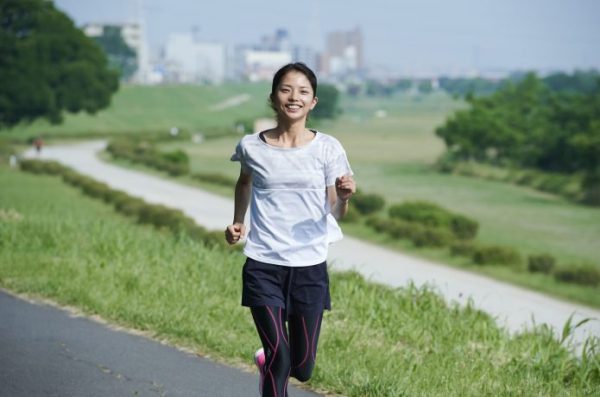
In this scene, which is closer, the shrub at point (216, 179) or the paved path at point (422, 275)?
the paved path at point (422, 275)

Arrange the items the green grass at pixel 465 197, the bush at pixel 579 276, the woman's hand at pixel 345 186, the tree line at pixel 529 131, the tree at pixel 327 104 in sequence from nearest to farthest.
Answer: the woman's hand at pixel 345 186 → the bush at pixel 579 276 → the green grass at pixel 465 197 → the tree line at pixel 529 131 → the tree at pixel 327 104

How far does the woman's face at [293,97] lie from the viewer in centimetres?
449

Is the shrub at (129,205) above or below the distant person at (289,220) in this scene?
below

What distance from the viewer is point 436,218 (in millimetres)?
34875

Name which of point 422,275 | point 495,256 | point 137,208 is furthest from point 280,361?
point 137,208

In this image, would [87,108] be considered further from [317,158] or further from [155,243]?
[317,158]

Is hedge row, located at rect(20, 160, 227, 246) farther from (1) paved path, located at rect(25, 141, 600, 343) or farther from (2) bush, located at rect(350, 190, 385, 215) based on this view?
(2) bush, located at rect(350, 190, 385, 215)

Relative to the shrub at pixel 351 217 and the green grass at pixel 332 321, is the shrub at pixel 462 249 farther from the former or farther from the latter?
the green grass at pixel 332 321

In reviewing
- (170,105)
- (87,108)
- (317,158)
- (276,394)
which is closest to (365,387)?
(276,394)

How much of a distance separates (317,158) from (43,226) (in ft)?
30.9

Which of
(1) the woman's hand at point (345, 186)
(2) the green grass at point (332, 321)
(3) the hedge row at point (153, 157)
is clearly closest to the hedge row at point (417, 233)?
(2) the green grass at point (332, 321)

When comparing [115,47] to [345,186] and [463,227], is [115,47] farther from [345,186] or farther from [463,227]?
[345,186]

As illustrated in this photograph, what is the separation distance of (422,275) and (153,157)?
33740mm

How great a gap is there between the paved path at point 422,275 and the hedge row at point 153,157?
574 cm
